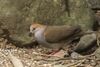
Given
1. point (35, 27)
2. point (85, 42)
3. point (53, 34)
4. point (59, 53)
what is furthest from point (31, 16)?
point (85, 42)

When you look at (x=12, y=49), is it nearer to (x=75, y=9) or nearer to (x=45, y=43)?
(x=45, y=43)

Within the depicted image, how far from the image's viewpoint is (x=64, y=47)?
24.0 feet

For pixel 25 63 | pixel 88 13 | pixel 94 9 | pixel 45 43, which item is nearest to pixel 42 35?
pixel 45 43

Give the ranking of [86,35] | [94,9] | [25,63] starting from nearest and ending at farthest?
[25,63], [86,35], [94,9]

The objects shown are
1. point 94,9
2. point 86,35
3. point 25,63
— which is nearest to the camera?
point 25,63

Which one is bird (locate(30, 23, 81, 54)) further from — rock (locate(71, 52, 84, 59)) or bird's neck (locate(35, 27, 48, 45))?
rock (locate(71, 52, 84, 59))

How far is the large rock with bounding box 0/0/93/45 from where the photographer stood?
7.53 meters

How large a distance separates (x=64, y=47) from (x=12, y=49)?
0.89 meters

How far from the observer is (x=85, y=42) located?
7.25 meters

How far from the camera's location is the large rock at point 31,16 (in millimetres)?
7527

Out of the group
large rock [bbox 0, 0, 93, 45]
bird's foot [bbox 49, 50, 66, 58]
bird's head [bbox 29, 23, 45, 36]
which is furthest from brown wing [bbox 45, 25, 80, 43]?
large rock [bbox 0, 0, 93, 45]

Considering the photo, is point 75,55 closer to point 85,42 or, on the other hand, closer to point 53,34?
point 85,42

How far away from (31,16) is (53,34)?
0.72 m

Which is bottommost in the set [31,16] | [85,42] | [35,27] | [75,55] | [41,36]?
[75,55]
